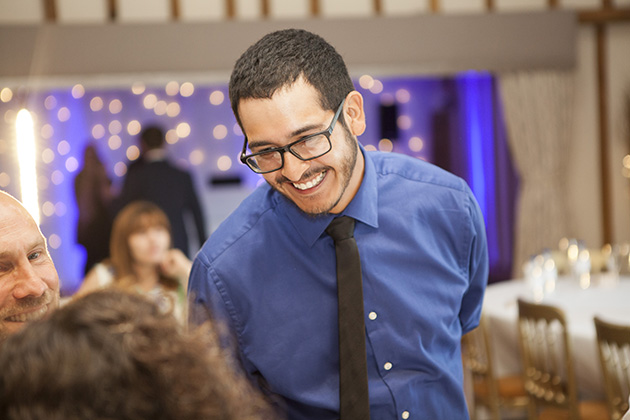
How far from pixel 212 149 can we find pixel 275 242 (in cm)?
593

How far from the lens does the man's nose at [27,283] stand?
1174 millimetres

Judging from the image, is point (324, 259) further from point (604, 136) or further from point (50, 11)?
point (604, 136)

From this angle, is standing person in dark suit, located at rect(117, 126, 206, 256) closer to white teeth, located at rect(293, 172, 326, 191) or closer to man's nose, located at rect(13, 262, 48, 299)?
white teeth, located at rect(293, 172, 326, 191)

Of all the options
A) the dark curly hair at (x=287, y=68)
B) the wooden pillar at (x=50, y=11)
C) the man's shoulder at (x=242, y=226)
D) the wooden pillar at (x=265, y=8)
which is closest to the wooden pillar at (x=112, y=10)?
the wooden pillar at (x=50, y=11)

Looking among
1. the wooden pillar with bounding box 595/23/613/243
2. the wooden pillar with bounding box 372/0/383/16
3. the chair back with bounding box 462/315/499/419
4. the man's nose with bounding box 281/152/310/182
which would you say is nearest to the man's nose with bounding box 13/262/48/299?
the man's nose with bounding box 281/152/310/182

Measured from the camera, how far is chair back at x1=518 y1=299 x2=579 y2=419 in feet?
10.9

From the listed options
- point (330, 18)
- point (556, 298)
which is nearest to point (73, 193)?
point (330, 18)

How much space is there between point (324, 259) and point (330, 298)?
0.32ft

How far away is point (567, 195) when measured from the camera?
24.4 feet

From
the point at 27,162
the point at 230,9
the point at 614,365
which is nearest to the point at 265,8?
the point at 230,9

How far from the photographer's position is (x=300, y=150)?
145 cm

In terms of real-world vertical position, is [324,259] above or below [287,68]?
below

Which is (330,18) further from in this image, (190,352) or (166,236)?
(190,352)

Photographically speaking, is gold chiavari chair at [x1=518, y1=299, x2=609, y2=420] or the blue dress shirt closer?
the blue dress shirt
